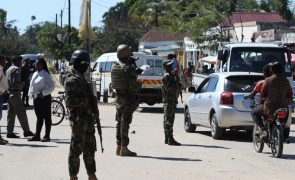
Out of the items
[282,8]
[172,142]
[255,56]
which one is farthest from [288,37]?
[282,8]

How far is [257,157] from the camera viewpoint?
1295 centimetres

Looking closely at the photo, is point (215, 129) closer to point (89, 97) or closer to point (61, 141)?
point (61, 141)

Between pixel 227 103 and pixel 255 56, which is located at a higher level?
pixel 255 56

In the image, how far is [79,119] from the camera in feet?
Answer: 30.1

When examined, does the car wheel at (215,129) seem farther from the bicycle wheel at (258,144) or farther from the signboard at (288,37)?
the signboard at (288,37)

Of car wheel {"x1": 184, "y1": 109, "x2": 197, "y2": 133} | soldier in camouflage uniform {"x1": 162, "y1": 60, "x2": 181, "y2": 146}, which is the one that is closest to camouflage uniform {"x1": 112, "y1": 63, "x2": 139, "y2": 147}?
soldier in camouflage uniform {"x1": 162, "y1": 60, "x2": 181, "y2": 146}

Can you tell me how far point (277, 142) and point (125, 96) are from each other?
291 centimetres

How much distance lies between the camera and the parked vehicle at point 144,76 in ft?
83.2

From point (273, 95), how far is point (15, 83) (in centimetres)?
599

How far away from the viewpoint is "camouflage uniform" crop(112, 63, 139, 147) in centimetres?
1248

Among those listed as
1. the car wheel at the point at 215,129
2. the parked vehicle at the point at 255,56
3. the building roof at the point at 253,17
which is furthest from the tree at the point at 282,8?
the car wheel at the point at 215,129

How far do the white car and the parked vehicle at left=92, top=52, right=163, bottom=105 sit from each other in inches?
190

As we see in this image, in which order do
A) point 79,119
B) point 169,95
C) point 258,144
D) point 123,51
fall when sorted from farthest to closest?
point 169,95
point 258,144
point 123,51
point 79,119

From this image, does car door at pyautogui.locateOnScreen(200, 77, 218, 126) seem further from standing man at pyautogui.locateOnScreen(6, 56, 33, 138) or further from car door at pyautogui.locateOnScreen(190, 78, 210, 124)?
standing man at pyautogui.locateOnScreen(6, 56, 33, 138)
